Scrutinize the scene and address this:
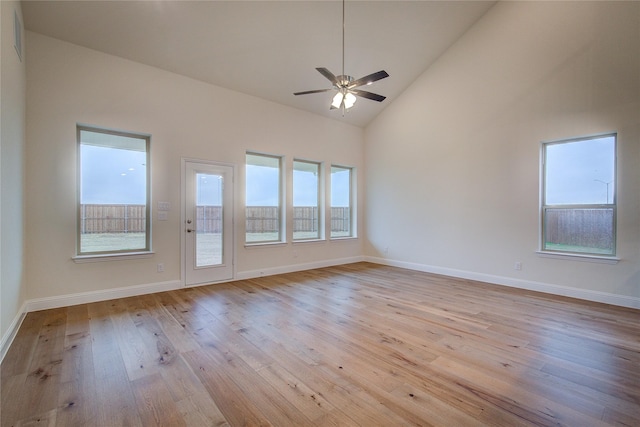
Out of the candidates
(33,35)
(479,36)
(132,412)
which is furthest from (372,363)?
(479,36)

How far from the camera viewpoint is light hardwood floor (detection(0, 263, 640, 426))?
176 cm

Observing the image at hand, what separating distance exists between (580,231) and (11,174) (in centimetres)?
703

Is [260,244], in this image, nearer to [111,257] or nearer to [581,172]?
[111,257]

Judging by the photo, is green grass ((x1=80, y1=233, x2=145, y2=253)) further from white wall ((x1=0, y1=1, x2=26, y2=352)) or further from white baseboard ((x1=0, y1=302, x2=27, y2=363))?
white baseboard ((x1=0, y1=302, x2=27, y2=363))

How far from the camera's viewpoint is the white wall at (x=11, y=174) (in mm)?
A: 2543

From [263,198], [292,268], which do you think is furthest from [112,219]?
[292,268]

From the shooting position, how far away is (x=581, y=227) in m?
4.21

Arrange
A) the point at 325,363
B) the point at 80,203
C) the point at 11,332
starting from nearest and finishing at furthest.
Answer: the point at 325,363 → the point at 11,332 → the point at 80,203

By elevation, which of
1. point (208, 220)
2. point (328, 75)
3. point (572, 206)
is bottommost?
point (208, 220)

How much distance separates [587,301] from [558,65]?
3.44 metres

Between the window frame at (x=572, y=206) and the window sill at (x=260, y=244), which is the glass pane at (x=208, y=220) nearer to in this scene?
the window sill at (x=260, y=244)

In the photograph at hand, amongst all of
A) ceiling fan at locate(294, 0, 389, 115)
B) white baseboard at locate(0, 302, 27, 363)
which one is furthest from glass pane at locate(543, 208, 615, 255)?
white baseboard at locate(0, 302, 27, 363)

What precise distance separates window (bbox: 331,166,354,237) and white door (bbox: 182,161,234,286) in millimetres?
2628

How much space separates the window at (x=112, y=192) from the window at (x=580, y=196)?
620 cm
